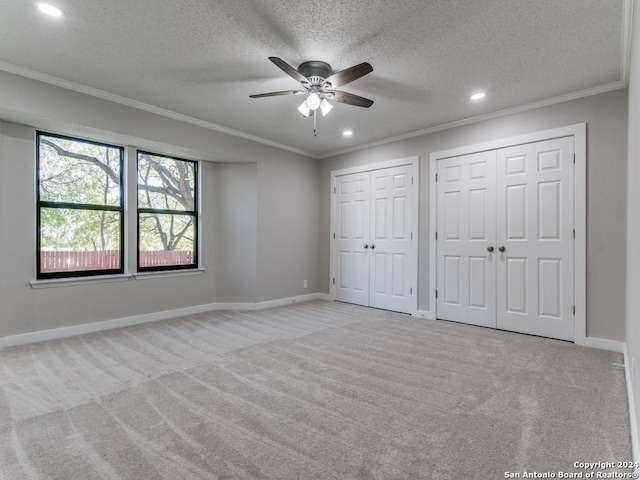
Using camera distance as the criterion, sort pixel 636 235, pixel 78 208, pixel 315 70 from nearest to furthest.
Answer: pixel 636 235, pixel 315 70, pixel 78 208

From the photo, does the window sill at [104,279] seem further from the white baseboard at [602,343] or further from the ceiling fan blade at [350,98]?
the white baseboard at [602,343]

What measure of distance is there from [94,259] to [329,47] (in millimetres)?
3598

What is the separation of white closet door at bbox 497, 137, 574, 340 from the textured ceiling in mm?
653

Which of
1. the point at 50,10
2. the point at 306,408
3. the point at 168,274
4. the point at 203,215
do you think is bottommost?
the point at 306,408

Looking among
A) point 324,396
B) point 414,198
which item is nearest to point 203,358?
point 324,396

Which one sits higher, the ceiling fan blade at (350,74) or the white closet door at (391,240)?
the ceiling fan blade at (350,74)

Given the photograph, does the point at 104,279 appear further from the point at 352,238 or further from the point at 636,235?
the point at 636,235

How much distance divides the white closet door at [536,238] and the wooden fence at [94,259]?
4.41 meters

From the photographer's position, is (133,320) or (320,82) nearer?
(320,82)

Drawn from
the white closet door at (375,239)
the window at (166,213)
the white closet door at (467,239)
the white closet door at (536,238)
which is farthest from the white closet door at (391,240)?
the window at (166,213)

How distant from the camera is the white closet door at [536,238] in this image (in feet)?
11.3

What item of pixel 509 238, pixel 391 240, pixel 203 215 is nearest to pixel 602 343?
pixel 509 238

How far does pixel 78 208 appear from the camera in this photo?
3775 millimetres

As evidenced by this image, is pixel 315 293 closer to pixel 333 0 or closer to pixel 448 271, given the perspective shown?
pixel 448 271
